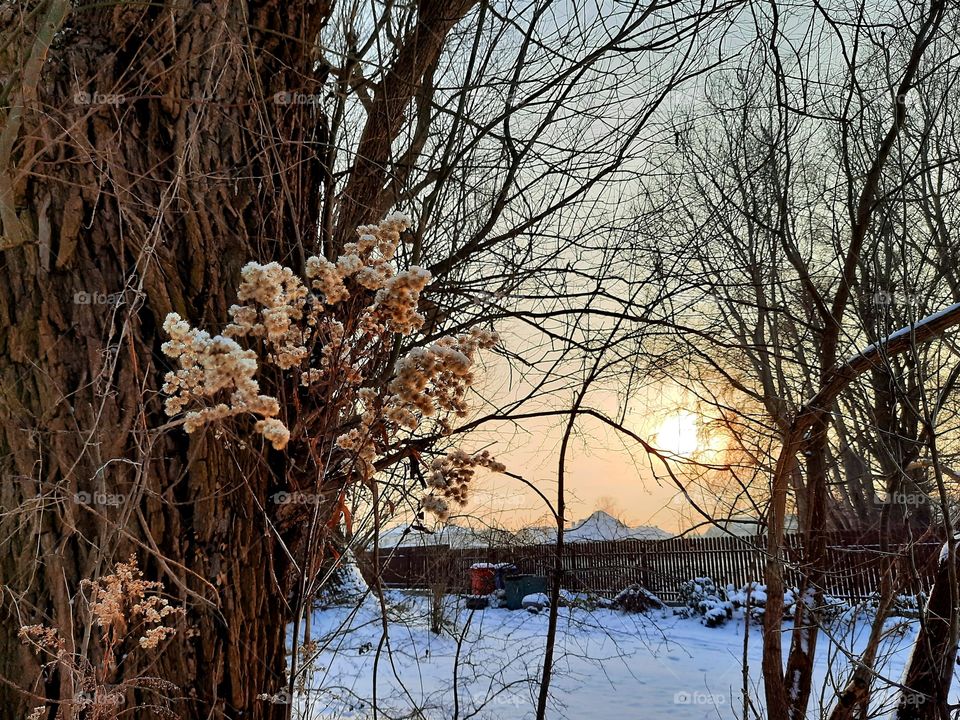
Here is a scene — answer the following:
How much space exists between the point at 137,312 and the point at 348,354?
38.5 inches

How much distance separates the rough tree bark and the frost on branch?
79 centimetres

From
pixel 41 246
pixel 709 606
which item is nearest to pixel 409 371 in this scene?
pixel 41 246

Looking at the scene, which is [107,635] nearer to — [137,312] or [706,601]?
[137,312]

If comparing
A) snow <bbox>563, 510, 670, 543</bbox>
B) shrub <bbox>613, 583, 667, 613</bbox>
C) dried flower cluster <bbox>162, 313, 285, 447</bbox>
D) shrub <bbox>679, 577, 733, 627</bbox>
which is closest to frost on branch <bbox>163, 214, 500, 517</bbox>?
dried flower cluster <bbox>162, 313, 285, 447</bbox>

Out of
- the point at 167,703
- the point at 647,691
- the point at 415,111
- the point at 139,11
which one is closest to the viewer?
the point at 167,703

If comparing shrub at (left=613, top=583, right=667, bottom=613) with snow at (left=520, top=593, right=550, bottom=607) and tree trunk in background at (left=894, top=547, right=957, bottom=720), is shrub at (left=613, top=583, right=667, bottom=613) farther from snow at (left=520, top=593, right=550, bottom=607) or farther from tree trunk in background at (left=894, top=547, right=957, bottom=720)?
tree trunk in background at (left=894, top=547, right=957, bottom=720)

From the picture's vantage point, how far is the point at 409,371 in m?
1.24

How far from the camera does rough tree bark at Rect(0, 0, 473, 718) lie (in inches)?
90.4

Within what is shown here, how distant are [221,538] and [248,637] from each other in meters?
0.34

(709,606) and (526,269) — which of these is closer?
(526,269)

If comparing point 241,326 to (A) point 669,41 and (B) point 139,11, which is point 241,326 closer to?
(B) point 139,11

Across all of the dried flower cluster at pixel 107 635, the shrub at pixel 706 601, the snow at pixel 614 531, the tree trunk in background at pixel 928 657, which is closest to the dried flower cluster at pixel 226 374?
the dried flower cluster at pixel 107 635

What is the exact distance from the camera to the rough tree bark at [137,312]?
2.29 metres

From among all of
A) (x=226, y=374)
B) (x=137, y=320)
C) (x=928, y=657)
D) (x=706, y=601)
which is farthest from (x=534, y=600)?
(x=226, y=374)
